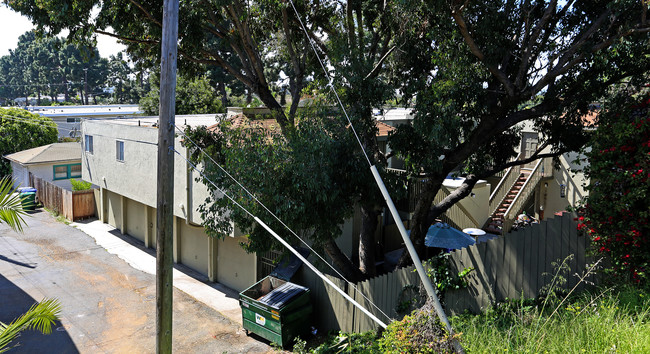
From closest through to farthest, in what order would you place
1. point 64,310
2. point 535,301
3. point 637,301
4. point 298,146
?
point 637,301 → point 535,301 → point 298,146 → point 64,310

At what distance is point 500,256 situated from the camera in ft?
27.9

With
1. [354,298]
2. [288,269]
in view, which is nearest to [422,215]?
[354,298]

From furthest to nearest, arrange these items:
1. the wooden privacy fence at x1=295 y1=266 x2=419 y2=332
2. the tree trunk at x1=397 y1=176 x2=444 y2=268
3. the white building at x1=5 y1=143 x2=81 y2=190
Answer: the white building at x1=5 y1=143 x2=81 y2=190 → the tree trunk at x1=397 y1=176 x2=444 y2=268 → the wooden privacy fence at x1=295 y1=266 x2=419 y2=332

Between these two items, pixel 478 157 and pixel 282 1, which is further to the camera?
pixel 478 157

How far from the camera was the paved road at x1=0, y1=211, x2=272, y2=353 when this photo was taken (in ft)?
38.5

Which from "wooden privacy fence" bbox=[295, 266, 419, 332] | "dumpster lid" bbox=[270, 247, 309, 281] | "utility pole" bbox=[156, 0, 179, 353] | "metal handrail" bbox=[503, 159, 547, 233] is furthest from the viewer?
"metal handrail" bbox=[503, 159, 547, 233]

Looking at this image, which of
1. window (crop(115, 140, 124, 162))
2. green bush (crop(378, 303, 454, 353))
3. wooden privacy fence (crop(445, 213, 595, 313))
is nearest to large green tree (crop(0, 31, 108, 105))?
window (crop(115, 140, 124, 162))

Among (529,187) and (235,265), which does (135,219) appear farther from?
(529,187)

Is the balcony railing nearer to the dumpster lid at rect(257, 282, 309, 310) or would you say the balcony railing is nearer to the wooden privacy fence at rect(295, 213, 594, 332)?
the dumpster lid at rect(257, 282, 309, 310)

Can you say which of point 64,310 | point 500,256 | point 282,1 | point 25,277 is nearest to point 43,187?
point 25,277

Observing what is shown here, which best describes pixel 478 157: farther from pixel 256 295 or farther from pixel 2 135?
pixel 2 135

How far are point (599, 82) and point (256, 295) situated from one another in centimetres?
962

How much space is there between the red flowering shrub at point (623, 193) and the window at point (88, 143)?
71.2ft

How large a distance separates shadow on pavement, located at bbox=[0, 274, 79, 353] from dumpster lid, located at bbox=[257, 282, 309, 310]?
4595 mm
